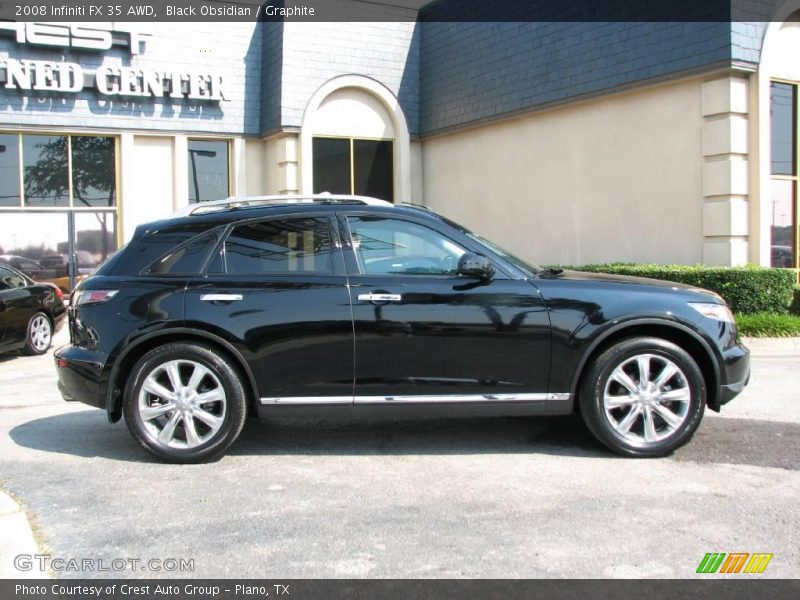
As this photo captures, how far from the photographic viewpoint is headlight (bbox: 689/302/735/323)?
17.7ft

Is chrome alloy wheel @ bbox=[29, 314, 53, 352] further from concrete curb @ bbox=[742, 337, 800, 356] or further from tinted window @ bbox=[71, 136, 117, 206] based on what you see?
concrete curb @ bbox=[742, 337, 800, 356]

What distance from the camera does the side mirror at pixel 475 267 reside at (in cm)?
525

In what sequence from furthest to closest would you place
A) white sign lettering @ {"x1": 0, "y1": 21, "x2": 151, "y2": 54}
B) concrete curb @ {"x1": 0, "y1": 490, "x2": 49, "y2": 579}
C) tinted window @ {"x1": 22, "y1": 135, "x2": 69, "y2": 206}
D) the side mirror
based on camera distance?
tinted window @ {"x1": 22, "y1": 135, "x2": 69, "y2": 206} < white sign lettering @ {"x1": 0, "y1": 21, "x2": 151, "y2": 54} < the side mirror < concrete curb @ {"x1": 0, "y1": 490, "x2": 49, "y2": 579}

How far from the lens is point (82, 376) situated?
5.44 metres

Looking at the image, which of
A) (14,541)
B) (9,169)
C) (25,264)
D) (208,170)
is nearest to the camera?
(14,541)

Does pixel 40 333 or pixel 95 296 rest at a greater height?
pixel 95 296

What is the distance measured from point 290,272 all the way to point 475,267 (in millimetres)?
1282

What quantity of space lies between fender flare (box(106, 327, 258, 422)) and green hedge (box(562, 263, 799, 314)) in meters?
7.99

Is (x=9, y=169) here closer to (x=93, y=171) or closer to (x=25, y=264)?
(x=93, y=171)

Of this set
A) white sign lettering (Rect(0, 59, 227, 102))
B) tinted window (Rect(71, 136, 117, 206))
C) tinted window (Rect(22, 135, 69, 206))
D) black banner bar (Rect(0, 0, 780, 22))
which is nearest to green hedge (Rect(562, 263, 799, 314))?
black banner bar (Rect(0, 0, 780, 22))

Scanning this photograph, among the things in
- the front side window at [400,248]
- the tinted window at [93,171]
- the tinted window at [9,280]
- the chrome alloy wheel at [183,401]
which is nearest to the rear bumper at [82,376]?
the chrome alloy wheel at [183,401]

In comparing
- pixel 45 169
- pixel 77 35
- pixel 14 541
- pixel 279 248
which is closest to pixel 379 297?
pixel 279 248

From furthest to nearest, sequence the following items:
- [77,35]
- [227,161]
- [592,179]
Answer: [227,161] → [77,35] → [592,179]

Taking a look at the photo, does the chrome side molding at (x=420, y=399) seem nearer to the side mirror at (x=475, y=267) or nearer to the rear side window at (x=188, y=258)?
the side mirror at (x=475, y=267)
